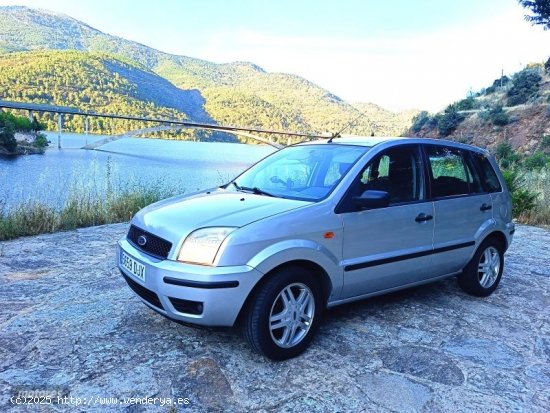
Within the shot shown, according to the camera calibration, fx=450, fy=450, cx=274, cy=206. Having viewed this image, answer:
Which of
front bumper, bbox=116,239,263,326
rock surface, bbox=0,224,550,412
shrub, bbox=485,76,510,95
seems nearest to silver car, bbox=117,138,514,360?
front bumper, bbox=116,239,263,326

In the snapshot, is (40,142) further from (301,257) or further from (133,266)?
(301,257)

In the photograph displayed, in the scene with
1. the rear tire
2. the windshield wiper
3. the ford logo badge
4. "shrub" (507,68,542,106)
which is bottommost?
the rear tire

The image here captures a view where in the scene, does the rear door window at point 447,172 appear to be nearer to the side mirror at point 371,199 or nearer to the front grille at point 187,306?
the side mirror at point 371,199

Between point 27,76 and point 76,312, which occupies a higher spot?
point 27,76

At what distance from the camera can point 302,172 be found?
3.86m

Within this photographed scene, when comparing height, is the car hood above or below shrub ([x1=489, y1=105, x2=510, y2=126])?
below

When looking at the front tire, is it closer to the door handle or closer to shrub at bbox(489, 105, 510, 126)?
the door handle

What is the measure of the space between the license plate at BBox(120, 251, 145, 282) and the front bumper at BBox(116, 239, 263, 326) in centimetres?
12

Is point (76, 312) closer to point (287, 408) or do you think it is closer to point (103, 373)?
point (103, 373)

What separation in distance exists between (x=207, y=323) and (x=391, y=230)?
1.62 metres

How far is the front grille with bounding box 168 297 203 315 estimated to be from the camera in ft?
9.16

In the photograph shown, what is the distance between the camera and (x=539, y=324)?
4031mm

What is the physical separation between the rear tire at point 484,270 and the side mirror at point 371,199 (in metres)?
1.79

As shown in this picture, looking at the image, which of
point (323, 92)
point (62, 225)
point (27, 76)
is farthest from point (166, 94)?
point (62, 225)
